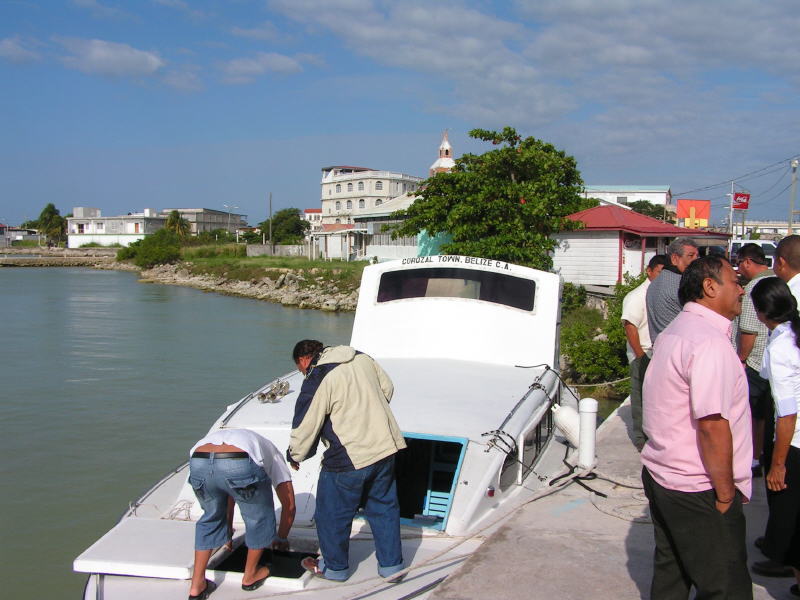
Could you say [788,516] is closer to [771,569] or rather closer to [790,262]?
[771,569]

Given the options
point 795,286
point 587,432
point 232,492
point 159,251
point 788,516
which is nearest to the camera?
point 788,516

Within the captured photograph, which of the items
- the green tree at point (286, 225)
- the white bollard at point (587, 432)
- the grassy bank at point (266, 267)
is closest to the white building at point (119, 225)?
the green tree at point (286, 225)

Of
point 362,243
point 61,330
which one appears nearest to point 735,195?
point 362,243

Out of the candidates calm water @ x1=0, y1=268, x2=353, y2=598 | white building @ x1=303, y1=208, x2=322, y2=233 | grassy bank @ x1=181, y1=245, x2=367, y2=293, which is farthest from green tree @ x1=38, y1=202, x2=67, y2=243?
calm water @ x1=0, y1=268, x2=353, y2=598

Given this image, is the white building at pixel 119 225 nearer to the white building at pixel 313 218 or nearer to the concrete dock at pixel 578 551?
the white building at pixel 313 218

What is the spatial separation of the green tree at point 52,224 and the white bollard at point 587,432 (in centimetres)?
13194

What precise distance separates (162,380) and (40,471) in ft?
22.7

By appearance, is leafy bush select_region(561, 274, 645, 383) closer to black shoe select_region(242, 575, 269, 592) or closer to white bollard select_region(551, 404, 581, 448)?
white bollard select_region(551, 404, 581, 448)

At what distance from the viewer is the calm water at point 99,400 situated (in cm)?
928

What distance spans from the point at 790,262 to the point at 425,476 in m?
3.36

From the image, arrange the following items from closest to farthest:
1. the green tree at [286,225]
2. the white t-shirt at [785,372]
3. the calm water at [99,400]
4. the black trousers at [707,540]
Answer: the black trousers at [707,540]
the white t-shirt at [785,372]
the calm water at [99,400]
the green tree at [286,225]

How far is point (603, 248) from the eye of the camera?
2483 centimetres

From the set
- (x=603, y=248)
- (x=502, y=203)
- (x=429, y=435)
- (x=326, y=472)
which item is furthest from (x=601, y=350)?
(x=326, y=472)

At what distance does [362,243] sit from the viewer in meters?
52.4
